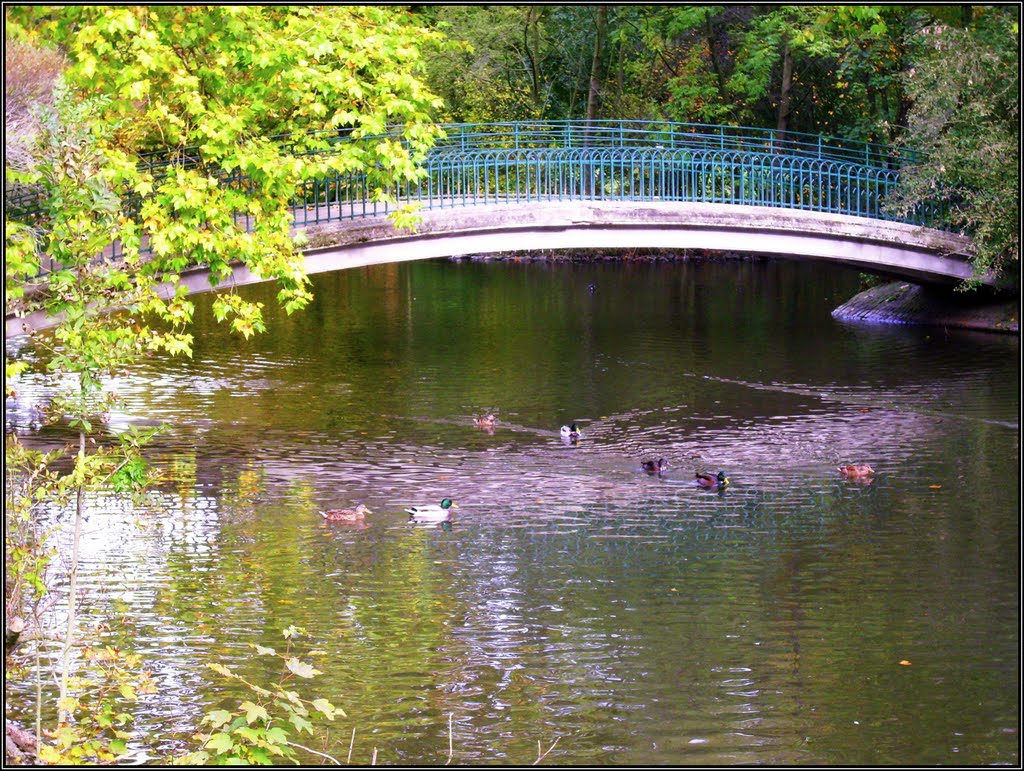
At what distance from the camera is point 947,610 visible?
10.7m

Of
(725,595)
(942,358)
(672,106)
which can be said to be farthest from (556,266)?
(725,595)

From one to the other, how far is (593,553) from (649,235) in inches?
409

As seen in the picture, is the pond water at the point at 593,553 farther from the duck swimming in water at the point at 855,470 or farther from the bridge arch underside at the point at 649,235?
the bridge arch underside at the point at 649,235

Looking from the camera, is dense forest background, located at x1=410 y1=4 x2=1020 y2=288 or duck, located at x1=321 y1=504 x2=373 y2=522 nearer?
duck, located at x1=321 y1=504 x2=373 y2=522

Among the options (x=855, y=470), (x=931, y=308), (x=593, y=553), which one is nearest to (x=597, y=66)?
(x=931, y=308)

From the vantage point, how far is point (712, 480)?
1485 cm

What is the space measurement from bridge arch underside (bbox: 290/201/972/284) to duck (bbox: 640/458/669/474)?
6.09 m

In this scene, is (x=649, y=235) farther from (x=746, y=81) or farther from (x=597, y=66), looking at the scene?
(x=597, y=66)

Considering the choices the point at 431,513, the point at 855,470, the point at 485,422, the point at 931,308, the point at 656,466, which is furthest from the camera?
the point at 931,308

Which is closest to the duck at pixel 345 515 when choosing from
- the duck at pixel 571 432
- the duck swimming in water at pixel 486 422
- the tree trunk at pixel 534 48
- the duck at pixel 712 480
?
the duck at pixel 712 480

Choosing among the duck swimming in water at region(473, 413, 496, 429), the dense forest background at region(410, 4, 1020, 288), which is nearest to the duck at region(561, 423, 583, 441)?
the duck swimming in water at region(473, 413, 496, 429)

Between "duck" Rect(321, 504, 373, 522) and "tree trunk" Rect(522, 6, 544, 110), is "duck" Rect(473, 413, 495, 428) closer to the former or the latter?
"duck" Rect(321, 504, 373, 522)

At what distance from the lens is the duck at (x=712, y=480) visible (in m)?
14.8

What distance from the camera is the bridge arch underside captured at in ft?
65.0
